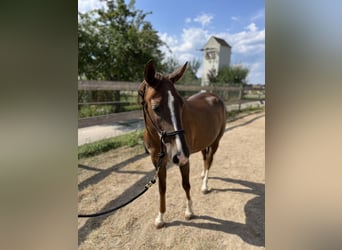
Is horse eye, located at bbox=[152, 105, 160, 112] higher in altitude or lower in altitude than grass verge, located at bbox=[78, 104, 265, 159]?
higher

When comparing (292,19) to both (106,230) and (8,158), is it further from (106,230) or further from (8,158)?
(106,230)

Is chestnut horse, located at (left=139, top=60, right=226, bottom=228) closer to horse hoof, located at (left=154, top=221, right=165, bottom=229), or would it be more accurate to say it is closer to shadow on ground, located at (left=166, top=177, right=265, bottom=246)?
horse hoof, located at (left=154, top=221, right=165, bottom=229)

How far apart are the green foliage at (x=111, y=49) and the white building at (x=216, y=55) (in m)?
12.9

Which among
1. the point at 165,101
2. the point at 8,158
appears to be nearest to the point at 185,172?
the point at 165,101

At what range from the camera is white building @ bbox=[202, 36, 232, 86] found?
2075cm

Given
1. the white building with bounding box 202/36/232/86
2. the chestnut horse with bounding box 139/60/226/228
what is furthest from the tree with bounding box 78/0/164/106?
the white building with bounding box 202/36/232/86

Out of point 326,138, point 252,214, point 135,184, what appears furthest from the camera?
point 135,184

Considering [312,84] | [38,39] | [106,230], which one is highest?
[38,39]

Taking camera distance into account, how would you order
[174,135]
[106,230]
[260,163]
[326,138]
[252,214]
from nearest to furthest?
[326,138]
[174,135]
[106,230]
[252,214]
[260,163]

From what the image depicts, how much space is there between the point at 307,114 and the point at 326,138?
2.2 inches

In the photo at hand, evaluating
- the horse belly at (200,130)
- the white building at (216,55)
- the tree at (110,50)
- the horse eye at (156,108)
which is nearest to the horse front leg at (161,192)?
the horse belly at (200,130)

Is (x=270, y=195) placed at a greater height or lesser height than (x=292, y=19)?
lesser

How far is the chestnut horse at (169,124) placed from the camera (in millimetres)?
1444

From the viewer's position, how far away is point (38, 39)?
461 millimetres
